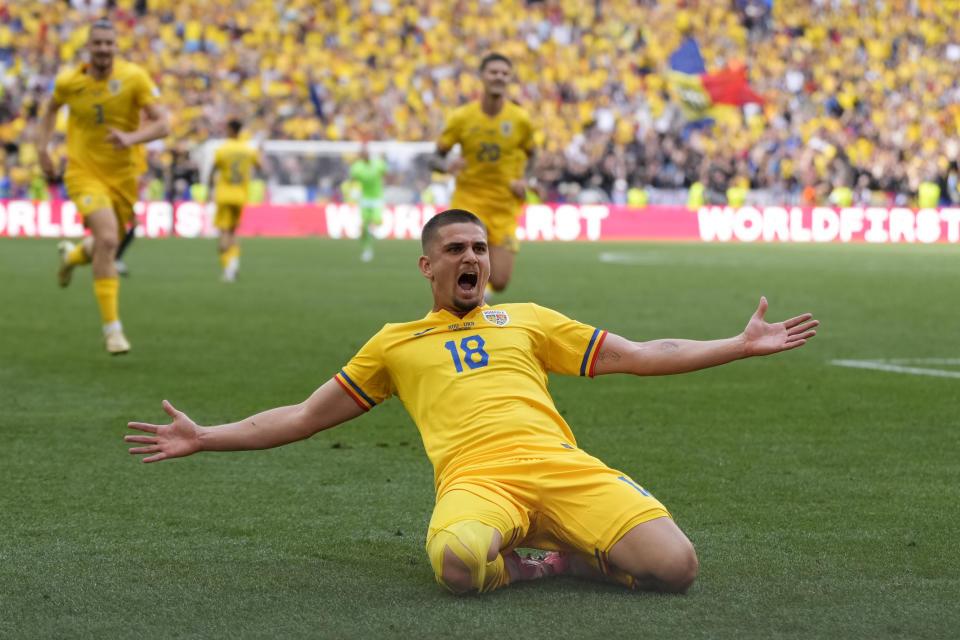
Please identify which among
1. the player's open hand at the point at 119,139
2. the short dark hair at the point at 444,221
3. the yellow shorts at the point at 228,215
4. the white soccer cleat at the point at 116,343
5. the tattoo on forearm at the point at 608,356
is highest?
the player's open hand at the point at 119,139

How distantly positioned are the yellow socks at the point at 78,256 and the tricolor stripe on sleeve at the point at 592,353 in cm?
778

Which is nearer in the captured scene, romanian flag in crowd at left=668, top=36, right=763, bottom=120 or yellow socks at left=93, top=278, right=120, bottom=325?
yellow socks at left=93, top=278, right=120, bottom=325

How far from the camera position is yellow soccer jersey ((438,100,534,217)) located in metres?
12.2

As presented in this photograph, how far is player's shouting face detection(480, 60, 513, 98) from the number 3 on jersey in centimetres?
727

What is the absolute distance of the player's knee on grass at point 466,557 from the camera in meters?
3.87

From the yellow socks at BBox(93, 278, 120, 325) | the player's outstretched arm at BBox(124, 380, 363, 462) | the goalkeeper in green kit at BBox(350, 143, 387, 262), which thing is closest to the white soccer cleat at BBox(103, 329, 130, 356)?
the yellow socks at BBox(93, 278, 120, 325)

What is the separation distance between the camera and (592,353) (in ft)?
14.7

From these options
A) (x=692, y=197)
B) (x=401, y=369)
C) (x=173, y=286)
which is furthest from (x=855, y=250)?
(x=401, y=369)

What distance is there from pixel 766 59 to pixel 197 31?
1693 centimetres

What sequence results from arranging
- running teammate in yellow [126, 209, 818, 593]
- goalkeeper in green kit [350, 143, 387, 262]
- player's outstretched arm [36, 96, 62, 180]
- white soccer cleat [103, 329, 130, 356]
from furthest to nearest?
goalkeeper in green kit [350, 143, 387, 262] < player's outstretched arm [36, 96, 62, 180] < white soccer cleat [103, 329, 130, 356] < running teammate in yellow [126, 209, 818, 593]

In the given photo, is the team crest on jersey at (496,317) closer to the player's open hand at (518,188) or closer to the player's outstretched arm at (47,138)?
the player's outstretched arm at (47,138)

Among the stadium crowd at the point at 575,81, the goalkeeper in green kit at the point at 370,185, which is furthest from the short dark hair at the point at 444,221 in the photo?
the stadium crowd at the point at 575,81

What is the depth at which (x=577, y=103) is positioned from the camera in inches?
1556

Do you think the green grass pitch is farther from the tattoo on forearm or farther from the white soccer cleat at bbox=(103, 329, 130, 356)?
the tattoo on forearm
